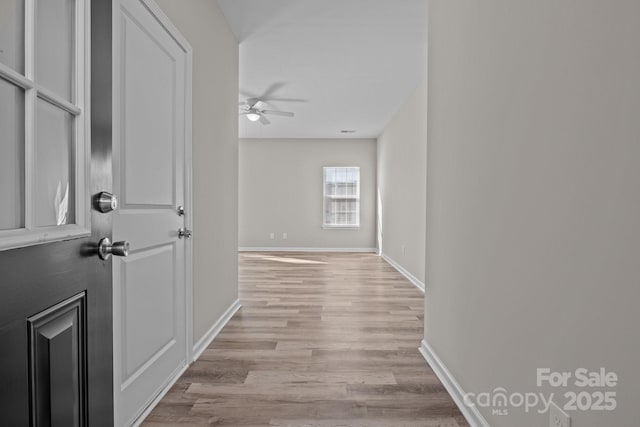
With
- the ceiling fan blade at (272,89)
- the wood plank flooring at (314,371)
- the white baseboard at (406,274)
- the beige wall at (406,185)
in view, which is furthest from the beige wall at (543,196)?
the ceiling fan blade at (272,89)

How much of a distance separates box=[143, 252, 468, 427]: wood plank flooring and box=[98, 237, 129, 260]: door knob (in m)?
1.06

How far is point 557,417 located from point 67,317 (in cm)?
138

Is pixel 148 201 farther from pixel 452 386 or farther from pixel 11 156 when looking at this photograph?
pixel 452 386

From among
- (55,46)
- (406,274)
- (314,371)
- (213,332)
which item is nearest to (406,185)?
(406,274)

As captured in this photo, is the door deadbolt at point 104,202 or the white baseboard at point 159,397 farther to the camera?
the white baseboard at point 159,397

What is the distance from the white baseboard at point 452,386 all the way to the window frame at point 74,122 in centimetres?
165

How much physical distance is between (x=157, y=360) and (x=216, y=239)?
1.22 m

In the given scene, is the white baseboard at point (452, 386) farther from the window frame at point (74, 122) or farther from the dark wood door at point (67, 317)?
the window frame at point (74, 122)

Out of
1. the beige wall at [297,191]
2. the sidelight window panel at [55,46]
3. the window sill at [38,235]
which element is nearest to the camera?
the window sill at [38,235]

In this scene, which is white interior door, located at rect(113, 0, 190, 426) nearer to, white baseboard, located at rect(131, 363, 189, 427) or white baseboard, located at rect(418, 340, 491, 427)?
white baseboard, located at rect(131, 363, 189, 427)

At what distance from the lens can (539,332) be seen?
1.22 meters

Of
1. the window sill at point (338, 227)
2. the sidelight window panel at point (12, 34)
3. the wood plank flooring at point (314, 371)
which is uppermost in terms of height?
the sidelight window panel at point (12, 34)

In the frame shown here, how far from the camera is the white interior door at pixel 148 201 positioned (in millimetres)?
1586

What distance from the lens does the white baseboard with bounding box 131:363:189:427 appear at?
1697mm
